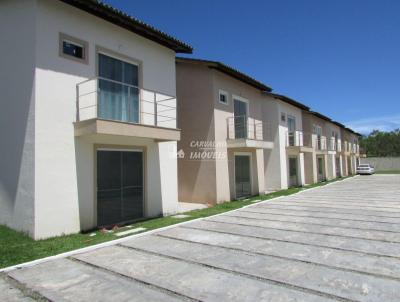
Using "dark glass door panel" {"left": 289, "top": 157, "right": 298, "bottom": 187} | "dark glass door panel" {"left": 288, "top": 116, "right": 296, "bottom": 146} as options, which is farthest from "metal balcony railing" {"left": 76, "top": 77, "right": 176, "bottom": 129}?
"dark glass door panel" {"left": 289, "top": 157, "right": 298, "bottom": 187}

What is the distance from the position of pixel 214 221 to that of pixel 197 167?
512cm

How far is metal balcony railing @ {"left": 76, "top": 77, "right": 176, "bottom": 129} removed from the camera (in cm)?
918

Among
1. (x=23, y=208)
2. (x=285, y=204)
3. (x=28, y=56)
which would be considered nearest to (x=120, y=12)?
(x=28, y=56)

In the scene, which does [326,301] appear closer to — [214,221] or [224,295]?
[224,295]

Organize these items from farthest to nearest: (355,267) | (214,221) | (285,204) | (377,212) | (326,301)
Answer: (285,204)
(377,212)
(214,221)
(355,267)
(326,301)

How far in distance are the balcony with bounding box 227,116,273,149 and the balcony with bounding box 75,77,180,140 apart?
4.94m

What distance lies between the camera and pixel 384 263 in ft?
19.0

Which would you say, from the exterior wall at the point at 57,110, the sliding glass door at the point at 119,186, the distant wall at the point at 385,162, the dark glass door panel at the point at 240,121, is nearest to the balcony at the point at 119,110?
the exterior wall at the point at 57,110

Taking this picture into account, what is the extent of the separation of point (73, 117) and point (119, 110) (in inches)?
57.3

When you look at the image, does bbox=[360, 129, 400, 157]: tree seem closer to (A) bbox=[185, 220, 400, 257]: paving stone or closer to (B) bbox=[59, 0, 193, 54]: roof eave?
(B) bbox=[59, 0, 193, 54]: roof eave

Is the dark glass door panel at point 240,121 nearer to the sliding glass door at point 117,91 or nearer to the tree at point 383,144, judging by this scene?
the sliding glass door at point 117,91

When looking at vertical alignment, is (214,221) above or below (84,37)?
below

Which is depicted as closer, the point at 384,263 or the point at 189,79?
the point at 384,263

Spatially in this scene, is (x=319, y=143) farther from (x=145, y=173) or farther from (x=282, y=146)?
(x=145, y=173)
